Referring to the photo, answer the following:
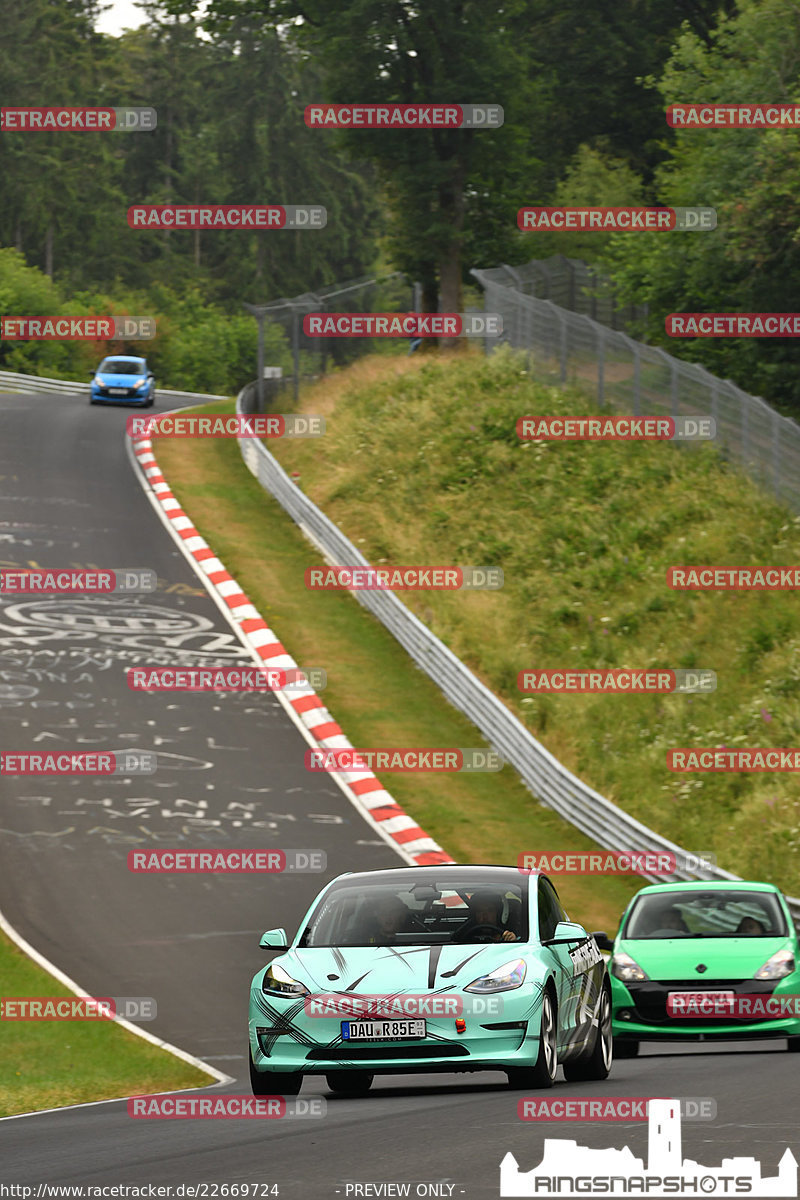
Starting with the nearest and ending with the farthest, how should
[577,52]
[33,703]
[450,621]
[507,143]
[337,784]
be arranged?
[337,784] → [33,703] → [450,621] → [507,143] → [577,52]

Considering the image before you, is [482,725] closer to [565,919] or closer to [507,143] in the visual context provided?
[565,919]

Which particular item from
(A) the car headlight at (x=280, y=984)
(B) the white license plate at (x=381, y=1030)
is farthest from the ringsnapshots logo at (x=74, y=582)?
(B) the white license plate at (x=381, y=1030)

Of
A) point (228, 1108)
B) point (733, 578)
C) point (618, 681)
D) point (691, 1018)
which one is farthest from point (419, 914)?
point (733, 578)

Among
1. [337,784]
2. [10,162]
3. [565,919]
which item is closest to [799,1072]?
[565,919]

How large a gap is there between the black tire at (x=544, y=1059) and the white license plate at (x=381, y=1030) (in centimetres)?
63

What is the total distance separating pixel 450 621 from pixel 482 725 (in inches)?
150

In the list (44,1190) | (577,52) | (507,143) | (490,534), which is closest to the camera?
(44,1190)

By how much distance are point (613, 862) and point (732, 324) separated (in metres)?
16.4

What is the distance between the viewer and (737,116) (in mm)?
34250

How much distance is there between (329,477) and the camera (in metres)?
37.3

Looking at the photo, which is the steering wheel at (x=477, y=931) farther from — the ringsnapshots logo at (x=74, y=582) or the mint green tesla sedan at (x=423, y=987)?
the ringsnapshots logo at (x=74, y=582)

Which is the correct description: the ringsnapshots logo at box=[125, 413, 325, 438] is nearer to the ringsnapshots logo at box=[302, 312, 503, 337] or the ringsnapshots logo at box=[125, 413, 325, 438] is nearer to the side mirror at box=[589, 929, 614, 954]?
the ringsnapshots logo at box=[302, 312, 503, 337]

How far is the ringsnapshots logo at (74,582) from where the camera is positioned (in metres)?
30.6

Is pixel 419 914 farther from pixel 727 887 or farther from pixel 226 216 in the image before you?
pixel 226 216
